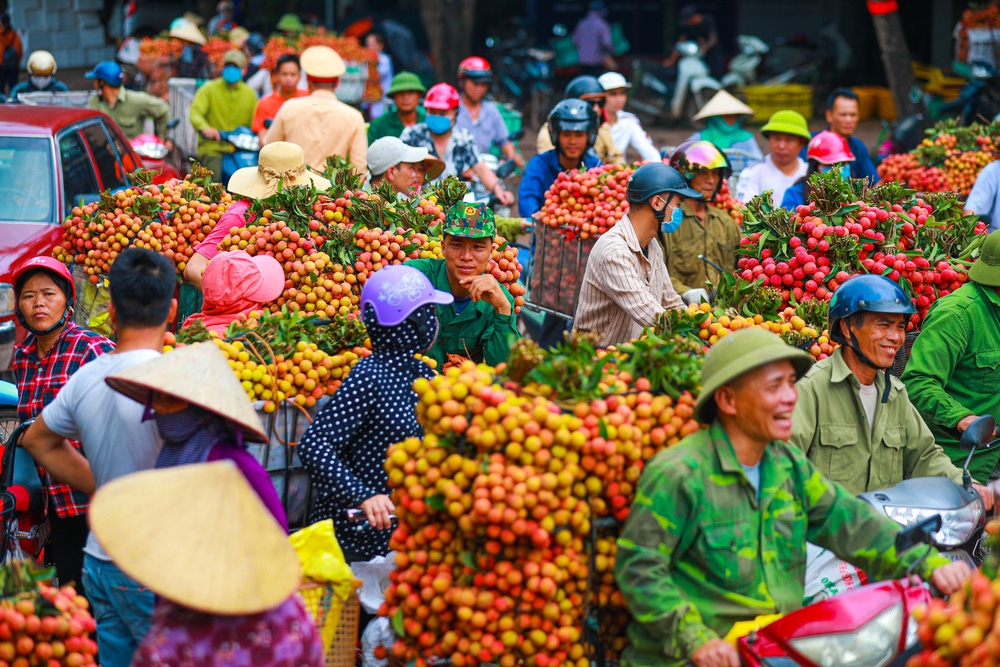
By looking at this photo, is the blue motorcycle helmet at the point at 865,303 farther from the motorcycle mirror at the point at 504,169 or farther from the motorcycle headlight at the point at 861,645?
the motorcycle mirror at the point at 504,169

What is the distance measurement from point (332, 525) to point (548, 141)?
592cm

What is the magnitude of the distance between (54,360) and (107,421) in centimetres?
125

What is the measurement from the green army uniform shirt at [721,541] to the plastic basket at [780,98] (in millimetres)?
17402

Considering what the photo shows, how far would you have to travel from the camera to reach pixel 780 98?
20.1 m

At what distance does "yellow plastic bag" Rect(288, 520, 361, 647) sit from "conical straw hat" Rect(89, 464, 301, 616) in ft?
2.66

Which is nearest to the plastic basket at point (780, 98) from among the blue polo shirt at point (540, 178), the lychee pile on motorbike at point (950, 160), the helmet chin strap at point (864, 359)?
the lychee pile on motorbike at point (950, 160)

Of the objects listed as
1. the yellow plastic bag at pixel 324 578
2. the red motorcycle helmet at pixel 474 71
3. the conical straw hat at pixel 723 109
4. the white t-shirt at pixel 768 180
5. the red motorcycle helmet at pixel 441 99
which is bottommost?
the yellow plastic bag at pixel 324 578

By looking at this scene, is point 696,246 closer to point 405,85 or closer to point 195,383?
point 405,85

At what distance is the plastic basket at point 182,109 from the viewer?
1435cm

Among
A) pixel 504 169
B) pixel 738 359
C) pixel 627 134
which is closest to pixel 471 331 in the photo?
pixel 738 359

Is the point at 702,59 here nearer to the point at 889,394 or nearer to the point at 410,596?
the point at 889,394

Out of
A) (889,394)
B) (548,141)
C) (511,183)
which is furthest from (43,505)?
(511,183)

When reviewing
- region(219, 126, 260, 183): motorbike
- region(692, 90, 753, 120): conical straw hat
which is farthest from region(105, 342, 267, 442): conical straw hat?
region(219, 126, 260, 183): motorbike

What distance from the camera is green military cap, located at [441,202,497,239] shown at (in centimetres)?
506
